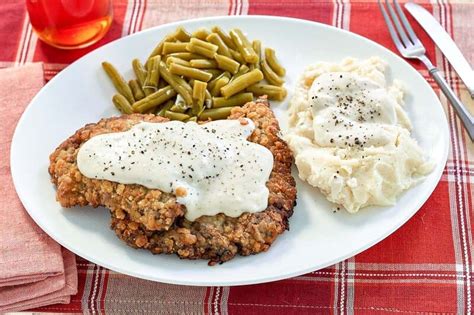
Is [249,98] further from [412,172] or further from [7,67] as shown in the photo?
[7,67]

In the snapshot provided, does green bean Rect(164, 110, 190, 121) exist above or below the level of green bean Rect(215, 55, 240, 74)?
below

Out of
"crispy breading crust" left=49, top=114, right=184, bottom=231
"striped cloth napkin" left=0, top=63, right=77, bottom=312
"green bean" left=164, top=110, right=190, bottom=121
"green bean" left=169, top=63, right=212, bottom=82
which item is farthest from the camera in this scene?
"green bean" left=169, top=63, right=212, bottom=82

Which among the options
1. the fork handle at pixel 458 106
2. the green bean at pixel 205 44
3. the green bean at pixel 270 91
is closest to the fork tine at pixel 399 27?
the fork handle at pixel 458 106

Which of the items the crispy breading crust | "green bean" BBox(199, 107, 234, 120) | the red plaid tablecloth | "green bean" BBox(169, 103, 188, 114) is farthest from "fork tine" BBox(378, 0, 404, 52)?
the crispy breading crust

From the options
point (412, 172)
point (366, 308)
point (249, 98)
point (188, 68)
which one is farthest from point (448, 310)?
point (188, 68)

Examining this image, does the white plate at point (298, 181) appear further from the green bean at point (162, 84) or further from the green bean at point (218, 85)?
the green bean at point (218, 85)

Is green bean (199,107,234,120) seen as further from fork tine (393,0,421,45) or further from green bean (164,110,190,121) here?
fork tine (393,0,421,45)
